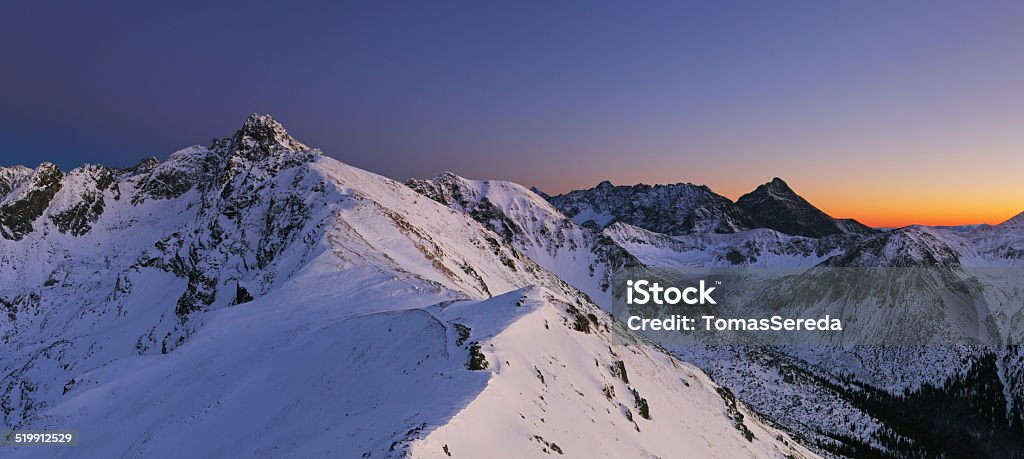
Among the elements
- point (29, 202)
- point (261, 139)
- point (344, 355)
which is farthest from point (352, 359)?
point (29, 202)

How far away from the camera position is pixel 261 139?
179625 millimetres

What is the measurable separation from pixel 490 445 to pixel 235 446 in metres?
15.8

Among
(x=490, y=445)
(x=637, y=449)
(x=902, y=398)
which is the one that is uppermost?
(x=490, y=445)

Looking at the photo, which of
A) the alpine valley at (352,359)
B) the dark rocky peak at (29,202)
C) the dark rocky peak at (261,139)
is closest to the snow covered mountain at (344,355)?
the alpine valley at (352,359)

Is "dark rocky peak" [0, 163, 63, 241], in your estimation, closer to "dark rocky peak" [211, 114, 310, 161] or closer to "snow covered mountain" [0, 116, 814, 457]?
"snow covered mountain" [0, 116, 814, 457]

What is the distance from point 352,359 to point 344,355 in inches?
61.8

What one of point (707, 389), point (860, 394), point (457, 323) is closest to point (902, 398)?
point (860, 394)

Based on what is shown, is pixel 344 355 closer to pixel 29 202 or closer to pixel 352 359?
pixel 352 359

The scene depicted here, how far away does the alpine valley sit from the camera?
30250 millimetres

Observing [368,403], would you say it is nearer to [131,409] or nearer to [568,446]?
[568,446]

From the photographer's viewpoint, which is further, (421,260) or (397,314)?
(421,260)

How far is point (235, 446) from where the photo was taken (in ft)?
98.0

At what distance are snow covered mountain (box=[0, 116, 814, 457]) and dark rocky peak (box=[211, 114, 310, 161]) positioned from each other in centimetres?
5229

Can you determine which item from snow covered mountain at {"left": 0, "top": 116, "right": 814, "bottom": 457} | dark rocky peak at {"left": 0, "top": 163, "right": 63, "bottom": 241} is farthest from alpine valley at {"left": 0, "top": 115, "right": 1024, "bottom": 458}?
dark rocky peak at {"left": 0, "top": 163, "right": 63, "bottom": 241}
